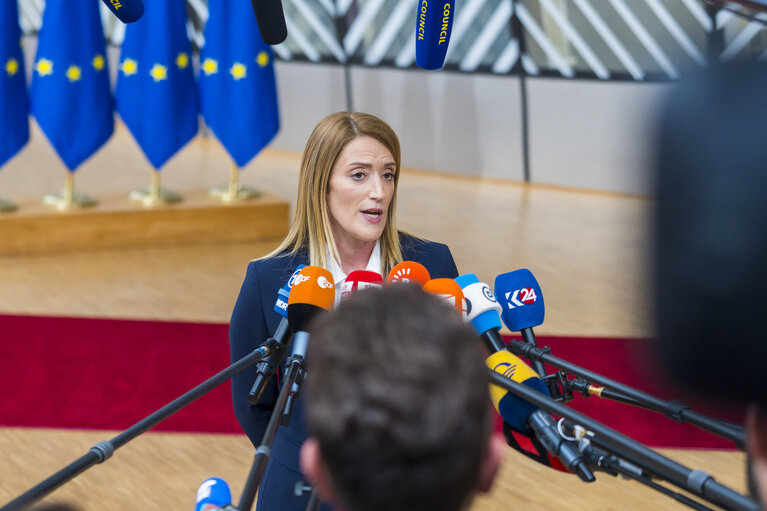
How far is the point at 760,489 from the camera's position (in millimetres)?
854

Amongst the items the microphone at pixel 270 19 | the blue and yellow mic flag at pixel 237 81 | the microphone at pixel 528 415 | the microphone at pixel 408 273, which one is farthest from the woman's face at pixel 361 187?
the blue and yellow mic flag at pixel 237 81

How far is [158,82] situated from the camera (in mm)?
6547

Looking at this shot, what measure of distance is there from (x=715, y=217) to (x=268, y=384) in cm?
140

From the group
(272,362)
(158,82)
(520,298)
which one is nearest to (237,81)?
(158,82)

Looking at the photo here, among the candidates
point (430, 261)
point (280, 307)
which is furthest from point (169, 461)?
point (280, 307)

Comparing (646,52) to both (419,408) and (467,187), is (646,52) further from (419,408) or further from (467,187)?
(419,408)

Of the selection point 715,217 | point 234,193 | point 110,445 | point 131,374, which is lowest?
point 131,374

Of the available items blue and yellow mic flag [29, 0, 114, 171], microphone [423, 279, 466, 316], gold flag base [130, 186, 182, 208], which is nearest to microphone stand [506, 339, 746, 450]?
microphone [423, 279, 466, 316]

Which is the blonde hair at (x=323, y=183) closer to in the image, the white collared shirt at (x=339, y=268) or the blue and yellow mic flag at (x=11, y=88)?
the white collared shirt at (x=339, y=268)

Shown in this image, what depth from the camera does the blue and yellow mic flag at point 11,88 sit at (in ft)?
20.0

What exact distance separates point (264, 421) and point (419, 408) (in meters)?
1.33

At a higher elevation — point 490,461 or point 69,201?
point 490,461

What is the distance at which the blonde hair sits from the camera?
2.02m

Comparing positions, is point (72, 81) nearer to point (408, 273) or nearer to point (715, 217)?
point (408, 273)
